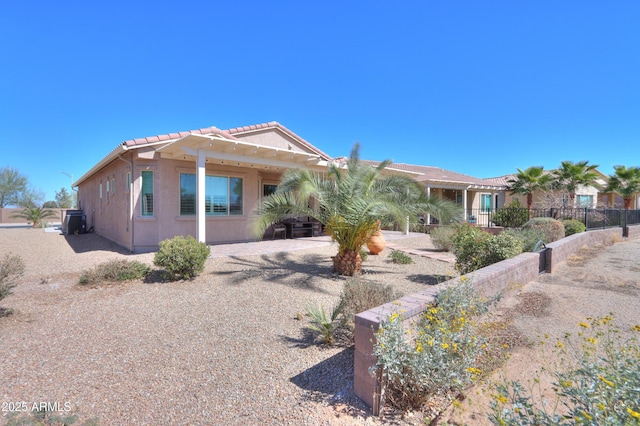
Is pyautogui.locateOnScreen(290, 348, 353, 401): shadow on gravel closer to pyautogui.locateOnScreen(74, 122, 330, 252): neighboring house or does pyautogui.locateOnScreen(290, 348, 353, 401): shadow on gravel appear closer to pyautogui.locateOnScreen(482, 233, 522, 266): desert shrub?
pyautogui.locateOnScreen(482, 233, 522, 266): desert shrub

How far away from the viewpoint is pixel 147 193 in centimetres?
1048

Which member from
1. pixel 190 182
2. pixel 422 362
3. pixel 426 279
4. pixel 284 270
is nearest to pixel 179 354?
pixel 422 362

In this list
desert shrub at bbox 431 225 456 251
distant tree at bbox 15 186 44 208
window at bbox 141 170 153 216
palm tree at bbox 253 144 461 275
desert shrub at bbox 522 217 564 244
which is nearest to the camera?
palm tree at bbox 253 144 461 275

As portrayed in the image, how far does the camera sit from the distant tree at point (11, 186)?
1452 inches

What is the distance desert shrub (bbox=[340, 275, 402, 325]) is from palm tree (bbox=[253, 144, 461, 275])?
2619 millimetres

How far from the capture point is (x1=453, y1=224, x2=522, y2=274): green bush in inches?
249

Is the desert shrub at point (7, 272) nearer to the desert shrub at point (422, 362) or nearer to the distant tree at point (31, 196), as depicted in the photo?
the desert shrub at point (422, 362)

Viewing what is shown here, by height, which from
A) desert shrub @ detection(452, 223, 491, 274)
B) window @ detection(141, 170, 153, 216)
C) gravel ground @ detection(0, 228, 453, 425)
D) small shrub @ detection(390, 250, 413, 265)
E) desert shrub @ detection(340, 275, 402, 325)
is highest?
window @ detection(141, 170, 153, 216)

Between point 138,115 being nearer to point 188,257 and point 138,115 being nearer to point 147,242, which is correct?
point 147,242

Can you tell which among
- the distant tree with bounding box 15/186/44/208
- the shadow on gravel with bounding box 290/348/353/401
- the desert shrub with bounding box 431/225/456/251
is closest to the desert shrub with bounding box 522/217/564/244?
the desert shrub with bounding box 431/225/456/251

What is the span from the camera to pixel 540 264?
7543mm

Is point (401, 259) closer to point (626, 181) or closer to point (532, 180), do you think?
point (532, 180)

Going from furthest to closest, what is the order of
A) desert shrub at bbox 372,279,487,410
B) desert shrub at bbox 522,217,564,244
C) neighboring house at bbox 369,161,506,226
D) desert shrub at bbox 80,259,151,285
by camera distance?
neighboring house at bbox 369,161,506,226
desert shrub at bbox 522,217,564,244
desert shrub at bbox 80,259,151,285
desert shrub at bbox 372,279,487,410

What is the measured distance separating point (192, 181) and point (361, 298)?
9233 mm
